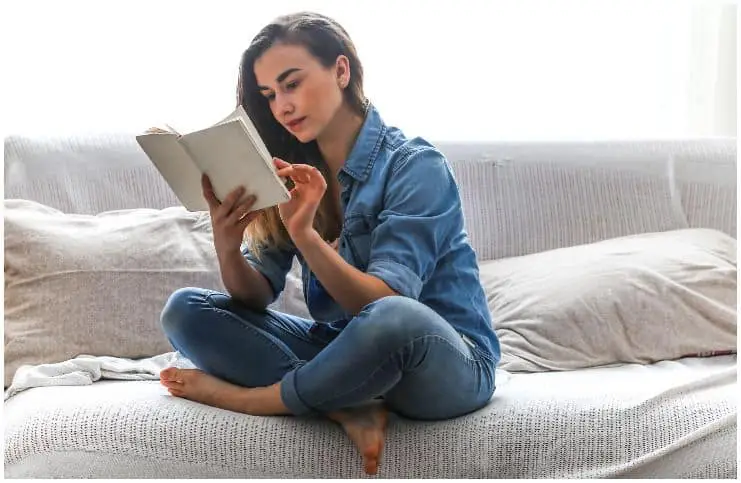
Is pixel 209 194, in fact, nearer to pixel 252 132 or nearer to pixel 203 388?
pixel 252 132

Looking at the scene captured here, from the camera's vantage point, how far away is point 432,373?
121 centimetres

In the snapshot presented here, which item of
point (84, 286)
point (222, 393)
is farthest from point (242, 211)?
point (84, 286)

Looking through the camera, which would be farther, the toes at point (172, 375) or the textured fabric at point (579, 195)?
the textured fabric at point (579, 195)

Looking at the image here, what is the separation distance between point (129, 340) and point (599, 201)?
98cm

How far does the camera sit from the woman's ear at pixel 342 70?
4.58 ft

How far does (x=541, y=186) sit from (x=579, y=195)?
8 centimetres

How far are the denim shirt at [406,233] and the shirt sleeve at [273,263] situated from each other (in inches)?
2.2

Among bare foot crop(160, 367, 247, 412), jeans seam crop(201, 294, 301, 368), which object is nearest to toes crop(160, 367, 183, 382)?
bare foot crop(160, 367, 247, 412)

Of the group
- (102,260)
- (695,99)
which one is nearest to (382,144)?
(102,260)

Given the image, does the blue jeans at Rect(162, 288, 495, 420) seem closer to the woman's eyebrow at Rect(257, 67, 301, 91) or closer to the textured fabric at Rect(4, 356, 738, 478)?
the textured fabric at Rect(4, 356, 738, 478)

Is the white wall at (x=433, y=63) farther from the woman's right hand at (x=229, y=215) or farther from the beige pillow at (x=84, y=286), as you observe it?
the woman's right hand at (x=229, y=215)

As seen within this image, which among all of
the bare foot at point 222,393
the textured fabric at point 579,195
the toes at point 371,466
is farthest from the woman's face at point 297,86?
the textured fabric at point 579,195

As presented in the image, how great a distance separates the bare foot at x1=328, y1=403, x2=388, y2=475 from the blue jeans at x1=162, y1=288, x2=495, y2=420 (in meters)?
0.02

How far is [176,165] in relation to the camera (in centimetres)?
128
